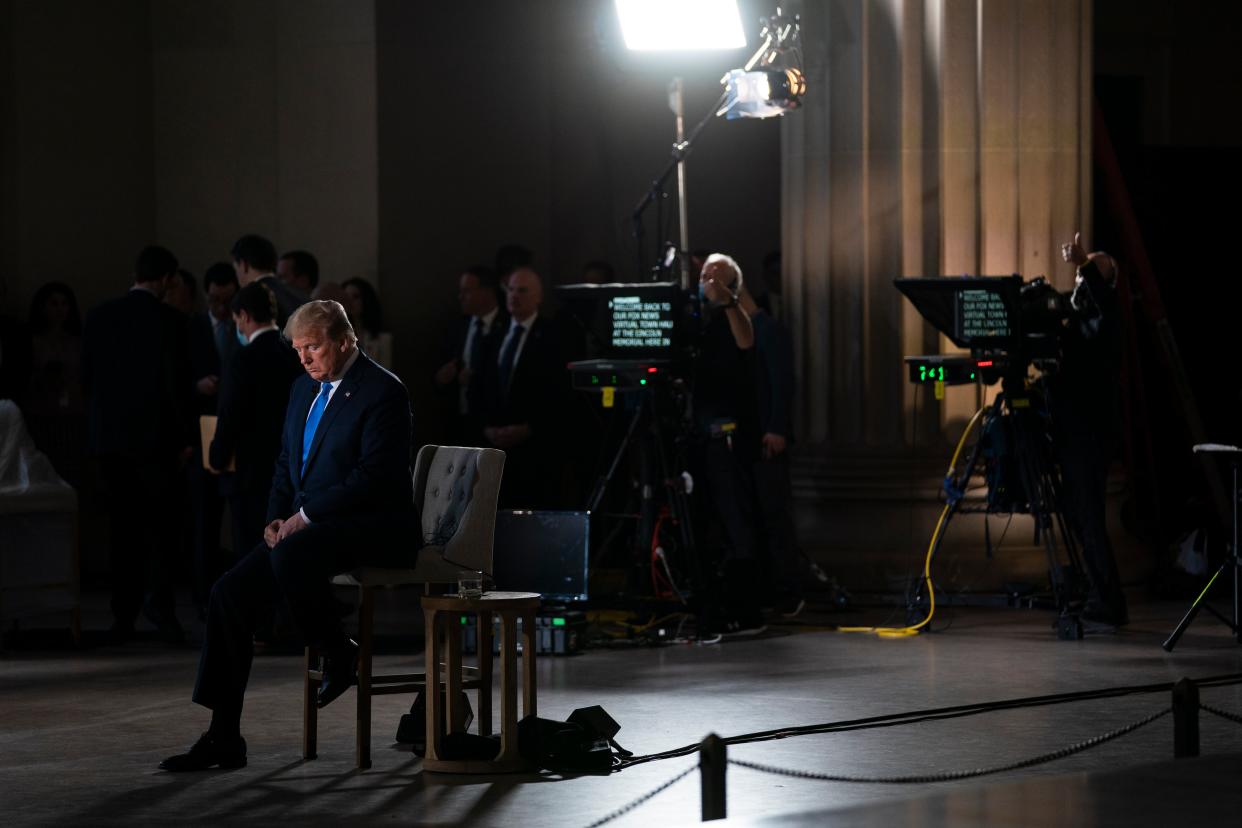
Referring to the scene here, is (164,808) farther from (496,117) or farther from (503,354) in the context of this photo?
(496,117)

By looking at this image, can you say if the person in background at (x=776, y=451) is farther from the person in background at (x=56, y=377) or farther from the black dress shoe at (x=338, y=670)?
the person in background at (x=56, y=377)

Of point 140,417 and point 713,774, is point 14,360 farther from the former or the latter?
point 713,774

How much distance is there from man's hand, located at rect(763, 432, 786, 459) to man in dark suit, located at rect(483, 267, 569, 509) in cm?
114

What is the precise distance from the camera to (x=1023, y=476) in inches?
364

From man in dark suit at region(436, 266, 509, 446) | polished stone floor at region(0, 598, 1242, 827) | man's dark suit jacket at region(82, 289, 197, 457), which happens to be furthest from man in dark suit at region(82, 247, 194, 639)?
man in dark suit at region(436, 266, 509, 446)

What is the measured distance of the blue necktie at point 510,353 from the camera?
10.5 m

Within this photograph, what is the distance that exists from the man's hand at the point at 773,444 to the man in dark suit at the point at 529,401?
3.75ft

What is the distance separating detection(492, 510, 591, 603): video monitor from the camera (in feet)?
28.0

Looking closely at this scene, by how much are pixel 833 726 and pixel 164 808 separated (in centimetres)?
179

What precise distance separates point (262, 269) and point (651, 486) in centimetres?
192

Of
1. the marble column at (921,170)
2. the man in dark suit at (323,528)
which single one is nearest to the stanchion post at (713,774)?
the man in dark suit at (323,528)

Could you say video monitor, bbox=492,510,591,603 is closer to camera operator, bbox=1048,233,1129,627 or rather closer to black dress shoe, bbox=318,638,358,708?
black dress shoe, bbox=318,638,358,708

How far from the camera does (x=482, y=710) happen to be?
651cm

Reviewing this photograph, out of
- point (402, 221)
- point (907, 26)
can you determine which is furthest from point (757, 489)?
point (402, 221)
